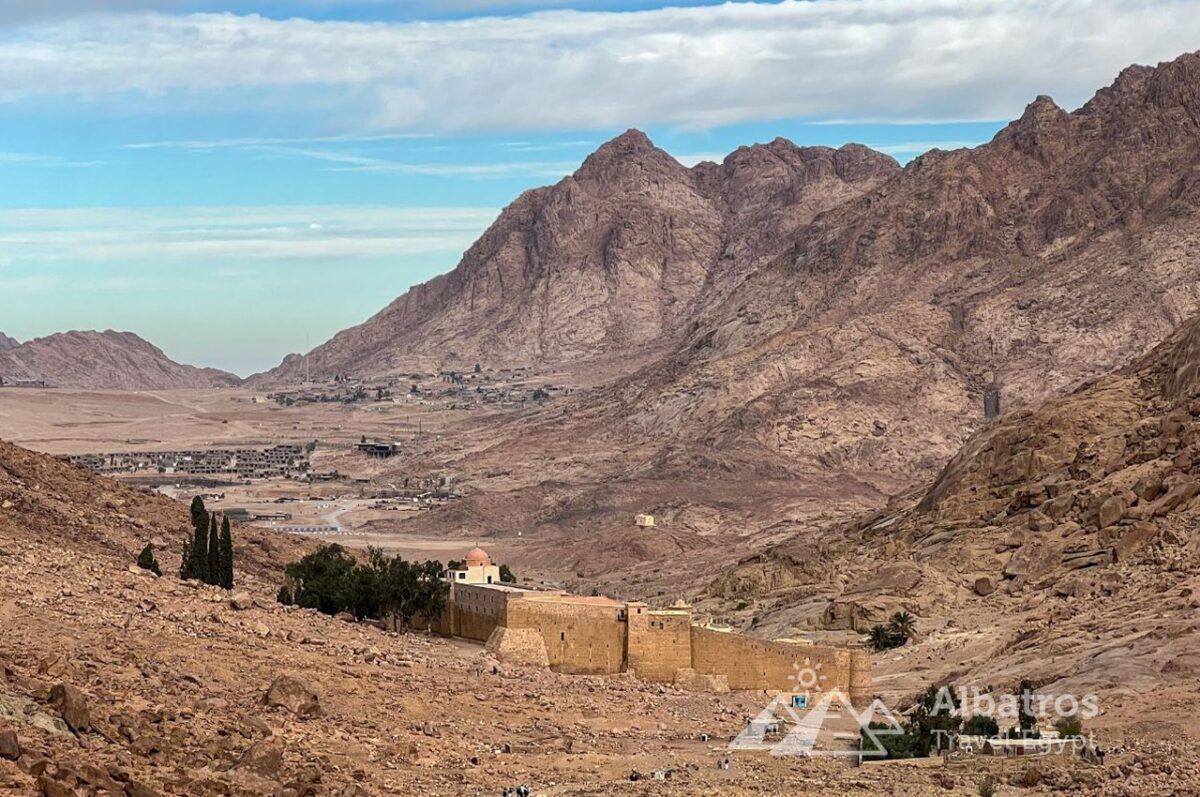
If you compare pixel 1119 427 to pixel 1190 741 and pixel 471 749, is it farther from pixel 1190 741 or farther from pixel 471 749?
pixel 471 749

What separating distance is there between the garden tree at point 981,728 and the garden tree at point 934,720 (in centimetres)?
20

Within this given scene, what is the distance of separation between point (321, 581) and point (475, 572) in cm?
616

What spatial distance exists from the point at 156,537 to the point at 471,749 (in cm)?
2499

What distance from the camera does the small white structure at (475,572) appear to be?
218 ft

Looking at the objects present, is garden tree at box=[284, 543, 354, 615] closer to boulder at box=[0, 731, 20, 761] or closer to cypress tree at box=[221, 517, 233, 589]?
cypress tree at box=[221, 517, 233, 589]

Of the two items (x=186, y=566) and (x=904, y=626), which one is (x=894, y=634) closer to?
(x=904, y=626)

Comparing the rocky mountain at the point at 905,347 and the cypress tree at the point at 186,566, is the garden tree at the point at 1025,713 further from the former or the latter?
the rocky mountain at the point at 905,347

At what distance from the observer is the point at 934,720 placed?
49.4 meters

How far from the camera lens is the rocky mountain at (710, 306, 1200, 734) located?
60469 mm

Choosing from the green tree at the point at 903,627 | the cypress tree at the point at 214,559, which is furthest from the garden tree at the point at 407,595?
the green tree at the point at 903,627

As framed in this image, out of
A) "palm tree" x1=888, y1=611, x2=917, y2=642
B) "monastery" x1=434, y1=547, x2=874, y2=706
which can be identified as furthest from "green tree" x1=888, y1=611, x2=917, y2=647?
"monastery" x1=434, y1=547, x2=874, y2=706

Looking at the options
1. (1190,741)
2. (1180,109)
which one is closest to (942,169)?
(1180,109)

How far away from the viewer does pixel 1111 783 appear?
4084 centimetres

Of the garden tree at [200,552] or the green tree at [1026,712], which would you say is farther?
the garden tree at [200,552]
